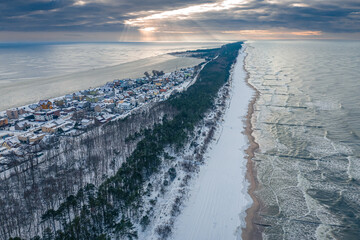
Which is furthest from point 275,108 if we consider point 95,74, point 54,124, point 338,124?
point 95,74

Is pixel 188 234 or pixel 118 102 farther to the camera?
pixel 118 102

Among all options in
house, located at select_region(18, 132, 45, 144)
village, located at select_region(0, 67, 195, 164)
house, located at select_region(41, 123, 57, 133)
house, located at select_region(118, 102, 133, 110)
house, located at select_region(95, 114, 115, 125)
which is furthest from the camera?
house, located at select_region(118, 102, 133, 110)

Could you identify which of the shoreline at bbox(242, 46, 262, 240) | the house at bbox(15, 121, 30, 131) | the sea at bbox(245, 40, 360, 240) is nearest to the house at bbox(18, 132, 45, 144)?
the house at bbox(15, 121, 30, 131)

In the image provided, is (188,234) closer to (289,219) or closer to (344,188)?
(289,219)

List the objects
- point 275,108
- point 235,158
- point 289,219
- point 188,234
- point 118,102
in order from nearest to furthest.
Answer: point 188,234 < point 289,219 < point 235,158 < point 275,108 < point 118,102

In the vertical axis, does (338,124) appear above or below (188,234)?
above

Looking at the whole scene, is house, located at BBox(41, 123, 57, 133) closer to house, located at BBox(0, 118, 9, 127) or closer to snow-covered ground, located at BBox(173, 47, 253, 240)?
house, located at BBox(0, 118, 9, 127)
